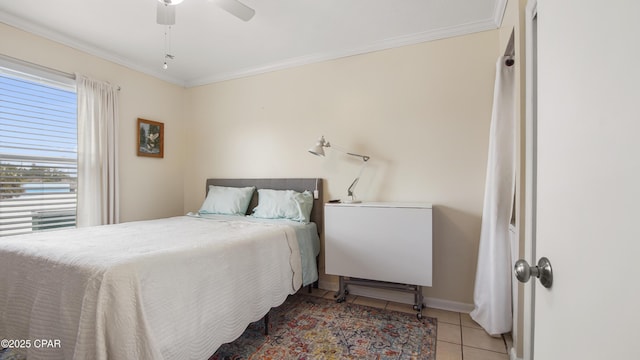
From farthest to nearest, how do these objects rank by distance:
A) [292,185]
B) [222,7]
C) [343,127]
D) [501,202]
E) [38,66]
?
[292,185] → [343,127] → [38,66] → [501,202] → [222,7]

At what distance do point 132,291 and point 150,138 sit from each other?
2780mm

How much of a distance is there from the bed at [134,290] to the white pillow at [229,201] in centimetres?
93

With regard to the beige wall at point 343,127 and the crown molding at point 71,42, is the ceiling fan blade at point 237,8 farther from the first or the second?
the crown molding at point 71,42

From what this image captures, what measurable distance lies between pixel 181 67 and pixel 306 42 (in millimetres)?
1694

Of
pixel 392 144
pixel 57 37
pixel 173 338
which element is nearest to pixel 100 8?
pixel 57 37

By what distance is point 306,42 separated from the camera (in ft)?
9.30

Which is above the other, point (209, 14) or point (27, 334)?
point (209, 14)

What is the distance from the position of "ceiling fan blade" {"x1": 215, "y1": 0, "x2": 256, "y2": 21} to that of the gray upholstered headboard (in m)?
1.70

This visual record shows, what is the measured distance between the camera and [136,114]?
3352mm

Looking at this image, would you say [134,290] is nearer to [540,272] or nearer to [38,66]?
[540,272]

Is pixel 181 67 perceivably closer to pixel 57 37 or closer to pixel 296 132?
pixel 57 37

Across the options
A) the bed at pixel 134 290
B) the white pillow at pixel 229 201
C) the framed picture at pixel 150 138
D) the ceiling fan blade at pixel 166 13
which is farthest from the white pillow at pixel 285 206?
the ceiling fan blade at pixel 166 13

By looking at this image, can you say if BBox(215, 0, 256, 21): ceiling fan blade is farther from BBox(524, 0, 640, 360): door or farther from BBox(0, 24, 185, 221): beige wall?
BBox(0, 24, 185, 221): beige wall

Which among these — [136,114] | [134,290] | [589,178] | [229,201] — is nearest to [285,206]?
[229,201]
